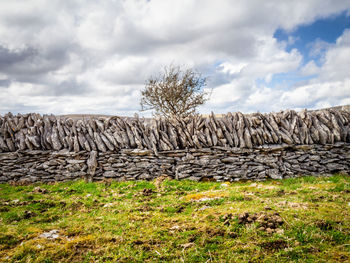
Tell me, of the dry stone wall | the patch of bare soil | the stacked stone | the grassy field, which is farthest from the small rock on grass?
the stacked stone

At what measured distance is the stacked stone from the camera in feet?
32.8

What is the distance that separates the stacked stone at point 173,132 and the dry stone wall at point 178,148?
4 cm

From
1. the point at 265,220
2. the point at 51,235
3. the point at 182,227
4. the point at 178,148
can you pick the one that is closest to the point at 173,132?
the point at 178,148

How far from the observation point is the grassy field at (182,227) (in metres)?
3.68

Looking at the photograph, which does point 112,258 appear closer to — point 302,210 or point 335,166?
point 302,210

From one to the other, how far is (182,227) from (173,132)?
19.0 feet

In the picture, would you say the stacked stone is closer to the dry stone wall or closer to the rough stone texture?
the dry stone wall

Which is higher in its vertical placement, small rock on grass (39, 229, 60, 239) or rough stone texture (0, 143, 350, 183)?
rough stone texture (0, 143, 350, 183)

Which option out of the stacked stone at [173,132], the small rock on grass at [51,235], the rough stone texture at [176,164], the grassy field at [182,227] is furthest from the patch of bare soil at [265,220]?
the stacked stone at [173,132]

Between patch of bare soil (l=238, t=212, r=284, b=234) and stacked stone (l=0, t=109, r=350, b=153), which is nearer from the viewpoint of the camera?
patch of bare soil (l=238, t=212, r=284, b=234)

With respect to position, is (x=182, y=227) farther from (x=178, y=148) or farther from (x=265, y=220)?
(x=178, y=148)

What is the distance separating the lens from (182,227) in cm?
464

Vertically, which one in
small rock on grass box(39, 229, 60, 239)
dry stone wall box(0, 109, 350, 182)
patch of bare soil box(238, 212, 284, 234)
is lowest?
small rock on grass box(39, 229, 60, 239)

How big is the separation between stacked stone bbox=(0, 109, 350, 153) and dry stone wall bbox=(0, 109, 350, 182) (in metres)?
0.04
